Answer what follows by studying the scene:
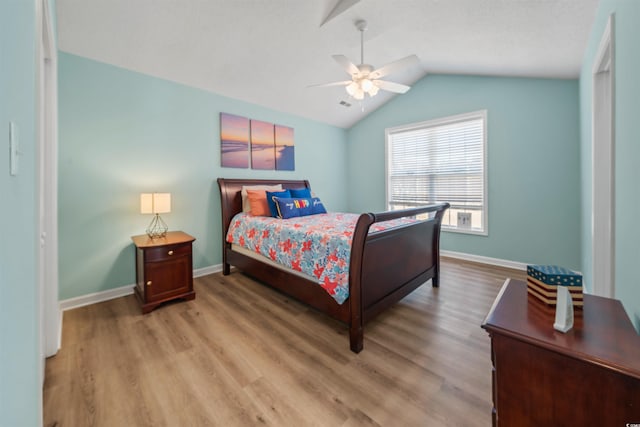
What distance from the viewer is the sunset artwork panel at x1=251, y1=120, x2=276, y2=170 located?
395 centimetres

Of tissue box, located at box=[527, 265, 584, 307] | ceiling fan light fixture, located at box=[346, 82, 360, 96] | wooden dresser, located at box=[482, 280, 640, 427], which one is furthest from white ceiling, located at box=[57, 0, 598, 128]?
wooden dresser, located at box=[482, 280, 640, 427]

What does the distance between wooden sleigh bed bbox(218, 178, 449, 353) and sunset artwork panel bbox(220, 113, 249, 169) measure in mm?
1407

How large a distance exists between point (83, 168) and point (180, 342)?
2.08 m

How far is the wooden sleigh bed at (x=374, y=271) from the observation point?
1846 millimetres

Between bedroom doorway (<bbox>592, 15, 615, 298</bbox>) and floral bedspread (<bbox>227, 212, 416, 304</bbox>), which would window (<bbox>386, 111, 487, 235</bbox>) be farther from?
floral bedspread (<bbox>227, 212, 416, 304</bbox>)

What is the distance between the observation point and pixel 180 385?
156 cm

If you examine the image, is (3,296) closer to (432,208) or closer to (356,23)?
(432,208)

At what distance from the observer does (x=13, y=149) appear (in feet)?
1.90

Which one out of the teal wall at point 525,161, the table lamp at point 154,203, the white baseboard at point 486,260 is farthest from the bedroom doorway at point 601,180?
the table lamp at point 154,203

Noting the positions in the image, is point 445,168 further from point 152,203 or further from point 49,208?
point 49,208

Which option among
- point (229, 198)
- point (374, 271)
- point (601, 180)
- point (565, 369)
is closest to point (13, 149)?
point (565, 369)

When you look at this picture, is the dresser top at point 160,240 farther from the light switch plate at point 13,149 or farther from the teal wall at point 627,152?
the teal wall at point 627,152

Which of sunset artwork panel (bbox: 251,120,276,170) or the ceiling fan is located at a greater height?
the ceiling fan

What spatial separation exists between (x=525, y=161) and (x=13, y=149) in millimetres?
4593
